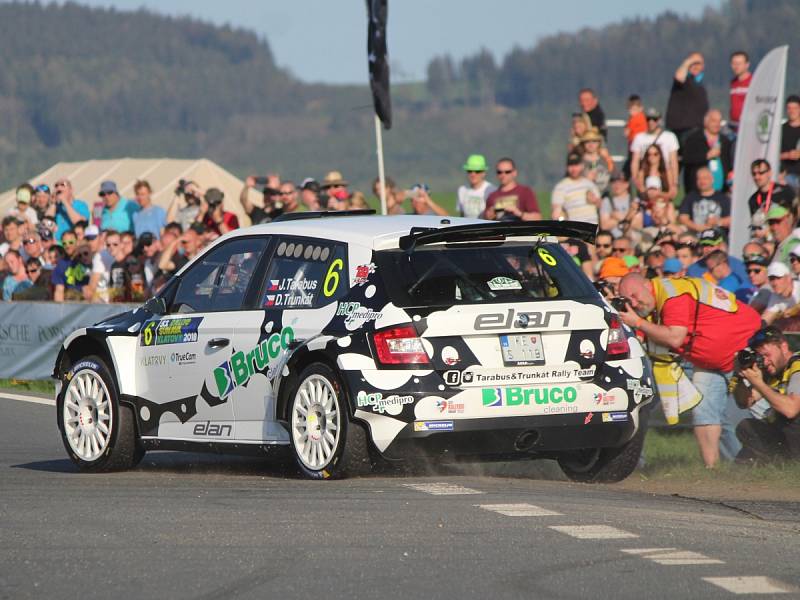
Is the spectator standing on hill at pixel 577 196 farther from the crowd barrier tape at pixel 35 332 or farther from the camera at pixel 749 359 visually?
the camera at pixel 749 359

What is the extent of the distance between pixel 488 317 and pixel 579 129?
1176 cm

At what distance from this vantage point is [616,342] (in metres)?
10.6

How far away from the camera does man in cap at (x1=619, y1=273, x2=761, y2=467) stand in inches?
493

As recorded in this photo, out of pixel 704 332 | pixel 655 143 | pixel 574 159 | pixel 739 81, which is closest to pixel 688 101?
pixel 739 81

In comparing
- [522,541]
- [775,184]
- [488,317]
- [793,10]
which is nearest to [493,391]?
[488,317]

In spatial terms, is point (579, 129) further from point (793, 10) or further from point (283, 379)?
point (793, 10)

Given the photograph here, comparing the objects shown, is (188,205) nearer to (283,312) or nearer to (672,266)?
(672,266)

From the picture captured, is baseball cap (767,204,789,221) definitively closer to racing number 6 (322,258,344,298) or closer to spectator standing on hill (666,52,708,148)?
spectator standing on hill (666,52,708,148)

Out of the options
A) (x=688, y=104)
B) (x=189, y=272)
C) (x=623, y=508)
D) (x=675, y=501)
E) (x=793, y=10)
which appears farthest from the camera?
(x=793, y=10)

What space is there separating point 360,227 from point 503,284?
1038 millimetres

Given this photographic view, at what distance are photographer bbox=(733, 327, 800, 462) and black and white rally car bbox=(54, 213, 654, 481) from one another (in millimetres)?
1559

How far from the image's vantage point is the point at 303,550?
791 cm

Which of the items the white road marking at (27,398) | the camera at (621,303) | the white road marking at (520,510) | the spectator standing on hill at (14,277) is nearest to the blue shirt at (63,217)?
the spectator standing on hill at (14,277)

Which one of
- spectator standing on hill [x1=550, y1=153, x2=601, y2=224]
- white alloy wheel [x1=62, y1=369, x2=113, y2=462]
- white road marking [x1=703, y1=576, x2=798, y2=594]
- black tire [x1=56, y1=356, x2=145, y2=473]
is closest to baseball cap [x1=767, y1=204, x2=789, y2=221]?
spectator standing on hill [x1=550, y1=153, x2=601, y2=224]
